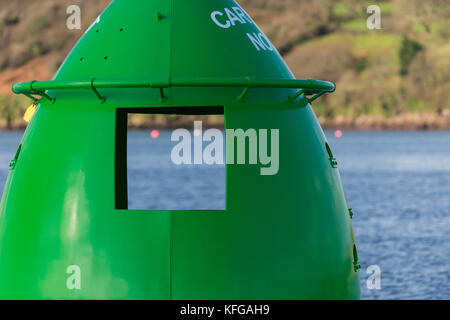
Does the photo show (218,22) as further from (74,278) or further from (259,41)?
(74,278)

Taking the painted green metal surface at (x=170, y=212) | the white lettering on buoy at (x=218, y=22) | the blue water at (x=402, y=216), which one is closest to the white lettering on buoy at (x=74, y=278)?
the painted green metal surface at (x=170, y=212)

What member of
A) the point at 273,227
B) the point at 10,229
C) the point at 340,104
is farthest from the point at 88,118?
the point at 340,104

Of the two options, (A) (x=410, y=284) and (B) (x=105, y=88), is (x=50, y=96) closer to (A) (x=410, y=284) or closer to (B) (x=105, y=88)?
(B) (x=105, y=88)

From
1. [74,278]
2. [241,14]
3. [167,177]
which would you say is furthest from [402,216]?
[74,278]

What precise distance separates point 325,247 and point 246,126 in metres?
1.19

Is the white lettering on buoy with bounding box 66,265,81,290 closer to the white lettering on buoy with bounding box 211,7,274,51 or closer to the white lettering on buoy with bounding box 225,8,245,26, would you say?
the white lettering on buoy with bounding box 211,7,274,51

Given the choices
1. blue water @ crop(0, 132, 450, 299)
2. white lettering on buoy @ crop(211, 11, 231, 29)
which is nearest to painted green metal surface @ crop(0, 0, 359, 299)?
white lettering on buoy @ crop(211, 11, 231, 29)

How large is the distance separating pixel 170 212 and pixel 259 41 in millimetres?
1831

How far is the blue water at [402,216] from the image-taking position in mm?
30781

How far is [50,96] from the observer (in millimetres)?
8695

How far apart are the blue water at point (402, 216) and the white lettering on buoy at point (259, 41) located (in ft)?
60.8

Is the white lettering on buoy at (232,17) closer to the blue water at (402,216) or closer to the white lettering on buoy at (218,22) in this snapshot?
the white lettering on buoy at (218,22)

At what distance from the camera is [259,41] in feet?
29.2

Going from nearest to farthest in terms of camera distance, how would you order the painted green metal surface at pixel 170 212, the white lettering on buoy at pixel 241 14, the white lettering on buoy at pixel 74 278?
the painted green metal surface at pixel 170 212
the white lettering on buoy at pixel 74 278
the white lettering on buoy at pixel 241 14
